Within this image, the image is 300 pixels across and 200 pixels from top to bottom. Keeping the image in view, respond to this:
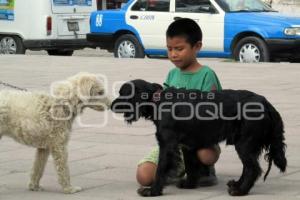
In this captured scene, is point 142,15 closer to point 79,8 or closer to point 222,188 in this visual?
point 79,8

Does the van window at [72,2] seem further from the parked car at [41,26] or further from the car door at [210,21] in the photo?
the car door at [210,21]

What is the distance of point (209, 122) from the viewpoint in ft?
20.2

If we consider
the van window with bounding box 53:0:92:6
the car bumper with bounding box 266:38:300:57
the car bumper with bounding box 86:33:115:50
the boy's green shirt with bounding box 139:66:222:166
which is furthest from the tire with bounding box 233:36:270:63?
the boy's green shirt with bounding box 139:66:222:166

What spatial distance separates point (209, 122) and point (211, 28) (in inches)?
464

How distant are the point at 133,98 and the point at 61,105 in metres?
0.62

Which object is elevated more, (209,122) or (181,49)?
(181,49)

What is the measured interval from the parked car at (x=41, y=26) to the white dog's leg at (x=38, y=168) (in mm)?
14157

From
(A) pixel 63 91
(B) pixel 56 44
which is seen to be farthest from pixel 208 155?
(B) pixel 56 44

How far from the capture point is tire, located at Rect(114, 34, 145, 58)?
19.0 meters

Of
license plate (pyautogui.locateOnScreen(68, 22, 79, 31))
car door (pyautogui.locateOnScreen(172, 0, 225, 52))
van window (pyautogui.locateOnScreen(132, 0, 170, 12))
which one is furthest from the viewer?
license plate (pyautogui.locateOnScreen(68, 22, 79, 31))

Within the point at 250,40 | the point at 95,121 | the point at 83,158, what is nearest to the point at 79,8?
the point at 250,40

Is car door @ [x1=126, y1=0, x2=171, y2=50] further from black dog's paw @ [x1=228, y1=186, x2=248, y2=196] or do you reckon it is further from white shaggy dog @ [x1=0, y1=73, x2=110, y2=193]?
A: black dog's paw @ [x1=228, y1=186, x2=248, y2=196]

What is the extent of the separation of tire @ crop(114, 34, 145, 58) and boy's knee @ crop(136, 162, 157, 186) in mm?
12406

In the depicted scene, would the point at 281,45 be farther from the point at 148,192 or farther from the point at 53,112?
the point at 53,112
